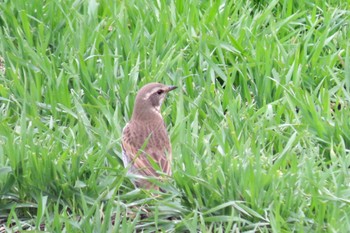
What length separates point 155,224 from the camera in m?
6.47

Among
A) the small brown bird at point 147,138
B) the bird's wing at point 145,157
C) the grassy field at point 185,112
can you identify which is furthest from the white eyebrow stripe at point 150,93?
the bird's wing at point 145,157

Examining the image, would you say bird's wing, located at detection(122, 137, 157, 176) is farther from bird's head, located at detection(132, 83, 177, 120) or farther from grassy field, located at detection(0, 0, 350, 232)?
bird's head, located at detection(132, 83, 177, 120)

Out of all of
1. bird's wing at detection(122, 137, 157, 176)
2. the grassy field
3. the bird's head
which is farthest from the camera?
the bird's head

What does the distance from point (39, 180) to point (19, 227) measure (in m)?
A: 0.37

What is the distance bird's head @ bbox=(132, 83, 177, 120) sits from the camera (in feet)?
24.5

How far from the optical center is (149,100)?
7473 mm

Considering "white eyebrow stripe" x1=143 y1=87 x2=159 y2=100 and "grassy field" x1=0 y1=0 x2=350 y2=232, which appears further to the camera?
"white eyebrow stripe" x1=143 y1=87 x2=159 y2=100

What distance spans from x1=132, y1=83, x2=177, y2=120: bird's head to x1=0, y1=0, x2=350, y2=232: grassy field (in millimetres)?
138

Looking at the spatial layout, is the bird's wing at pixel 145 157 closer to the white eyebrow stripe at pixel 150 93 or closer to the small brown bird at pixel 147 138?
the small brown bird at pixel 147 138

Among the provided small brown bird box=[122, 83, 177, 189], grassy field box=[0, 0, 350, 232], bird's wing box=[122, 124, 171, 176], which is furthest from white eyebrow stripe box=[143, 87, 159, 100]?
bird's wing box=[122, 124, 171, 176]

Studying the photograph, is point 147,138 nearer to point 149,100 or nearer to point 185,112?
point 149,100

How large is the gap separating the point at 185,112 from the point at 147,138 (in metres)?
0.63

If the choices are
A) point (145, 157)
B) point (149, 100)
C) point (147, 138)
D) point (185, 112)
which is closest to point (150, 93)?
point (149, 100)

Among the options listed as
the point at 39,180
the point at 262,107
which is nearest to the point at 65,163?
the point at 39,180
